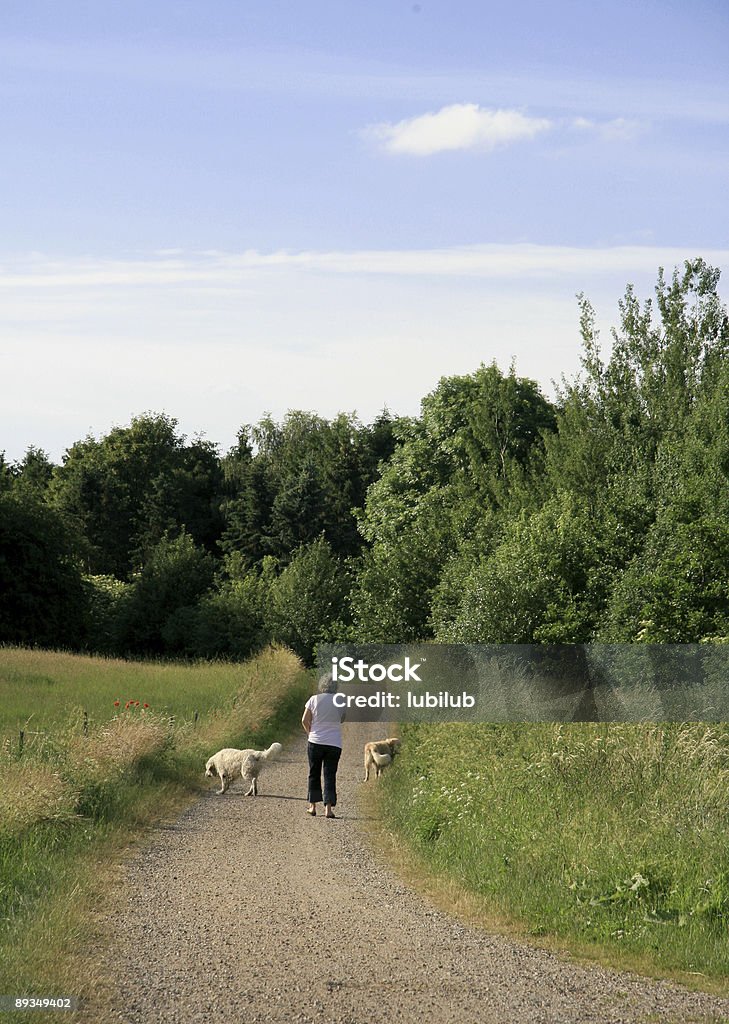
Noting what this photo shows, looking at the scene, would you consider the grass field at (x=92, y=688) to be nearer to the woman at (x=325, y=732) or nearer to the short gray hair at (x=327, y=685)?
the woman at (x=325, y=732)

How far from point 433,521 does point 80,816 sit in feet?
99.0

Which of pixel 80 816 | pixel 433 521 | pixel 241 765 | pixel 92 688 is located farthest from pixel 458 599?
pixel 80 816

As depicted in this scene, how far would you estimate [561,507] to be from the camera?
3083 centimetres

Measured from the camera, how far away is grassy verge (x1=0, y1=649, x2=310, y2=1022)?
24.1 feet

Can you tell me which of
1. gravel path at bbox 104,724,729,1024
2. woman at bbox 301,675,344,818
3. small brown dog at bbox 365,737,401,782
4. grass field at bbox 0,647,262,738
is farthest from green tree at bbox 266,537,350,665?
gravel path at bbox 104,724,729,1024

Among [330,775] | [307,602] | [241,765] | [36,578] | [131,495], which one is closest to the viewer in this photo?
[330,775]

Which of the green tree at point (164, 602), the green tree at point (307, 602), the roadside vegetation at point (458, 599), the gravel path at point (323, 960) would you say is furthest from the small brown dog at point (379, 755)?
the green tree at point (164, 602)

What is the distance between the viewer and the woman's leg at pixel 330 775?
14.9 meters

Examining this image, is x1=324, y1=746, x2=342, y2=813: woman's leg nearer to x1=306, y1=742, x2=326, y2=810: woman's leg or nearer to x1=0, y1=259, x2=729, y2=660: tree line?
x1=306, y1=742, x2=326, y2=810: woman's leg

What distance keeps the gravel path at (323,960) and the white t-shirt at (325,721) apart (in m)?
3.35

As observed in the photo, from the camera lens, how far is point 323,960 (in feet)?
25.8

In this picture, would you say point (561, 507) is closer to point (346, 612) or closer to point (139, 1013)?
point (346, 612)

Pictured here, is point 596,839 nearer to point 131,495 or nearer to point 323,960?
point 323,960

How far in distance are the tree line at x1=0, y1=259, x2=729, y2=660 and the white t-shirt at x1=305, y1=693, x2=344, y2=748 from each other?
11.1 meters
